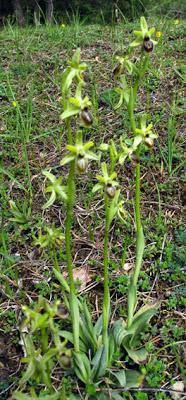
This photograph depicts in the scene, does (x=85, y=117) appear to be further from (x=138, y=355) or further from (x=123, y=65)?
(x=138, y=355)

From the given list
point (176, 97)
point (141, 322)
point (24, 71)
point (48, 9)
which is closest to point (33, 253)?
point (141, 322)

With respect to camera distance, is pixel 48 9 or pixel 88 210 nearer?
pixel 88 210

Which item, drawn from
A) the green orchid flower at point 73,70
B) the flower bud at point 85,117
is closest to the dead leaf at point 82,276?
the flower bud at point 85,117

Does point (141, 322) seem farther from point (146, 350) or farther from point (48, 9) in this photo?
point (48, 9)

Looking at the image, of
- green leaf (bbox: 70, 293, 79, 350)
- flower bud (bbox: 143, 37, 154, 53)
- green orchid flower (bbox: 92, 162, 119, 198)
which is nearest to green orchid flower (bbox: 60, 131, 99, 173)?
green orchid flower (bbox: 92, 162, 119, 198)

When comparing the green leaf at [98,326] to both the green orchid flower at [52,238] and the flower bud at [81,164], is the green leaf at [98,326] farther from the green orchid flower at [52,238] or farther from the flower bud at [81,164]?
the flower bud at [81,164]

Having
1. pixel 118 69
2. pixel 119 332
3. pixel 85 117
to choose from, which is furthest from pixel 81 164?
pixel 119 332

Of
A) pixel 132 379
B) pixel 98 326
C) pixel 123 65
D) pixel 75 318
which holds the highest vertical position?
pixel 123 65
